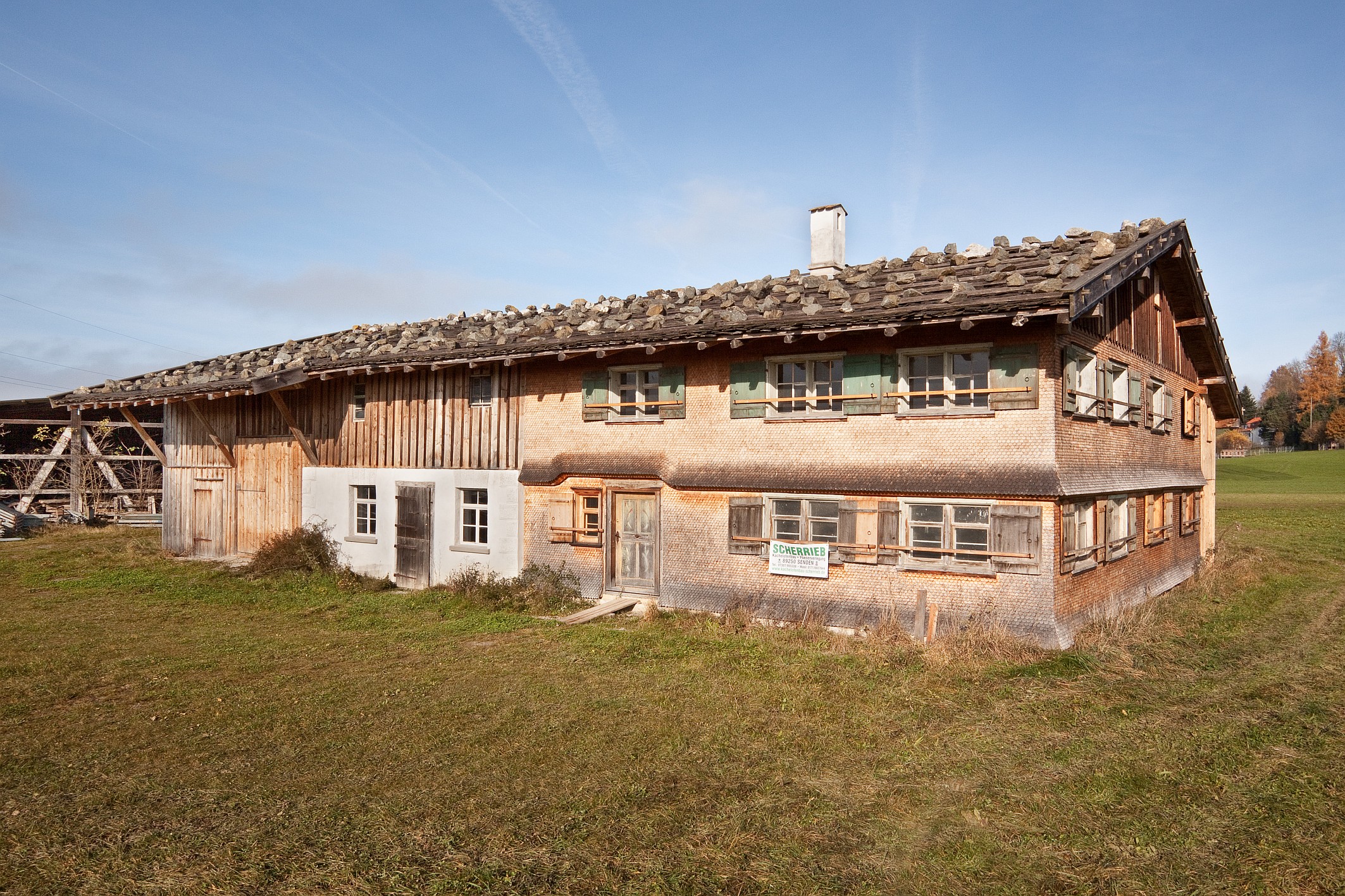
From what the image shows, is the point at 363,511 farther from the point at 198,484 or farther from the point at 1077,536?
the point at 1077,536

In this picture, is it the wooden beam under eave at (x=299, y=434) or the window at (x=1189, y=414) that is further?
the wooden beam under eave at (x=299, y=434)

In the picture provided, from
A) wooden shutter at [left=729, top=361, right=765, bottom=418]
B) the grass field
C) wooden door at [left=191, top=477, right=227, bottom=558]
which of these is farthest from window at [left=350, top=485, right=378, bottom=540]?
wooden shutter at [left=729, top=361, right=765, bottom=418]

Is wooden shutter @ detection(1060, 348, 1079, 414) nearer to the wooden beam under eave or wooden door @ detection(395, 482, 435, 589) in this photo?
wooden door @ detection(395, 482, 435, 589)

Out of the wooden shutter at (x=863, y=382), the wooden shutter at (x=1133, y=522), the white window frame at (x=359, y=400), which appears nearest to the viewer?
the wooden shutter at (x=863, y=382)

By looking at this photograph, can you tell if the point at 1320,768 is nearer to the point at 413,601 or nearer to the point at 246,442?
the point at 413,601

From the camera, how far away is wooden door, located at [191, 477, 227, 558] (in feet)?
74.0

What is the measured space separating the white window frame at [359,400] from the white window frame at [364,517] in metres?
1.62

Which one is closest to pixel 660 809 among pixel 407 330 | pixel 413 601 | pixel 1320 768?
pixel 1320 768

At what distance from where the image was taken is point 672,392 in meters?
15.5

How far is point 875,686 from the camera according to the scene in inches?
405

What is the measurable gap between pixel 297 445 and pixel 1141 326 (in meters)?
Result: 19.3

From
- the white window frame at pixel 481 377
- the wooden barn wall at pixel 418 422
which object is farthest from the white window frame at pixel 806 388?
the white window frame at pixel 481 377

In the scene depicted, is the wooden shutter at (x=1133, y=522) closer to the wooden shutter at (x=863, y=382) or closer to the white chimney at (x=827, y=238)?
the wooden shutter at (x=863, y=382)

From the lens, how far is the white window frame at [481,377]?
17.8 metres
